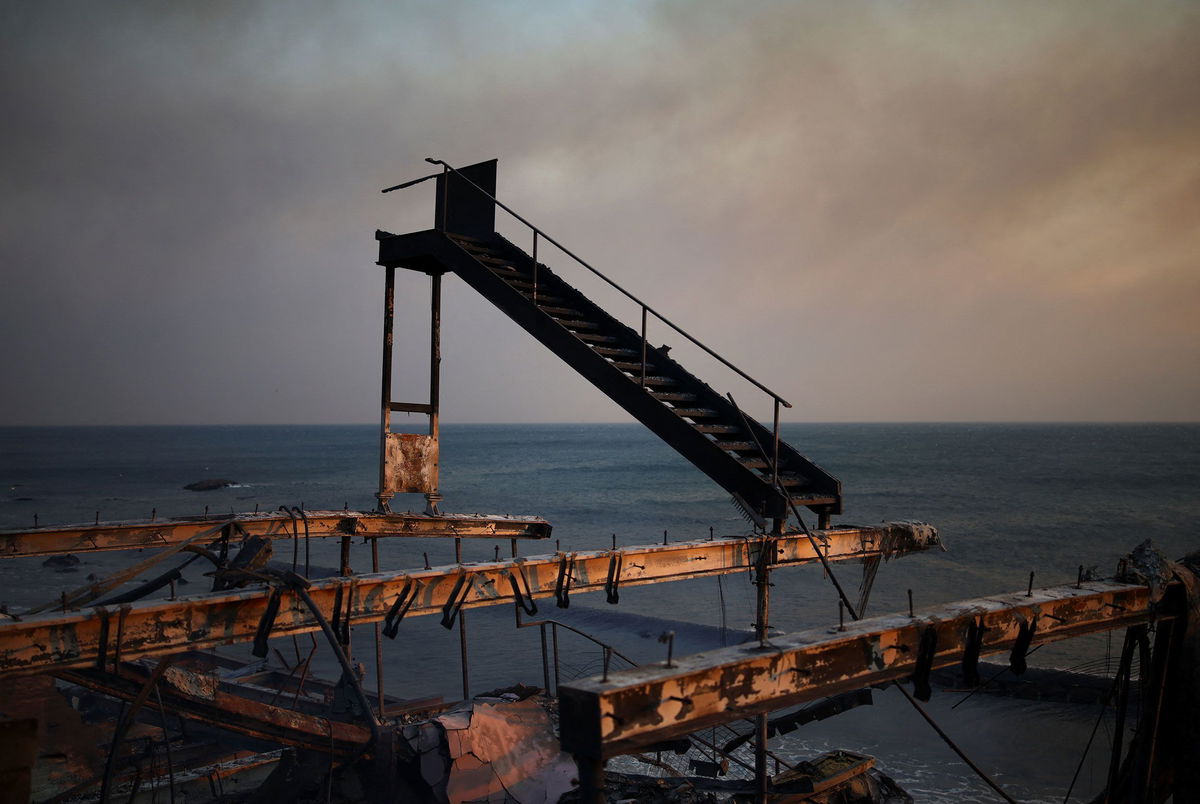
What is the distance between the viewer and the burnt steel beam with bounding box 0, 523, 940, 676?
4.70 metres

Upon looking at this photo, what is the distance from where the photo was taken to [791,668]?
12.5 feet

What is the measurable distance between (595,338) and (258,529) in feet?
15.9

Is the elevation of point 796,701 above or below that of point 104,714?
above

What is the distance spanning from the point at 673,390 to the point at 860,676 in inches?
268

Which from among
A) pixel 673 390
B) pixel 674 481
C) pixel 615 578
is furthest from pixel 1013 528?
pixel 615 578

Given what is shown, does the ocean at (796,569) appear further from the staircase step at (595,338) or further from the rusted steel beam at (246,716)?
the rusted steel beam at (246,716)

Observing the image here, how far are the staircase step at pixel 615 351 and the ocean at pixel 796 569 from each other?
3620mm

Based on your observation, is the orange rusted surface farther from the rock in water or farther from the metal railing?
the rock in water

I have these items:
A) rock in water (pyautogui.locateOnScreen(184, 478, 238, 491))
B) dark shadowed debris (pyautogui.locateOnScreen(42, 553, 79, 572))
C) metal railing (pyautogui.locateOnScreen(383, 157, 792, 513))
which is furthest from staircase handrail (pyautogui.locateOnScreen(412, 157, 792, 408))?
rock in water (pyautogui.locateOnScreen(184, 478, 238, 491))

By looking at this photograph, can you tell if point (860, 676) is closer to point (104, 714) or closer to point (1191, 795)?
point (1191, 795)

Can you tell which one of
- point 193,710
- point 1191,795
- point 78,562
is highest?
point 1191,795

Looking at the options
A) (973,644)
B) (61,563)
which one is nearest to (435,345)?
(973,644)

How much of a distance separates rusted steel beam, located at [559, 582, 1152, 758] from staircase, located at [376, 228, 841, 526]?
11.0ft

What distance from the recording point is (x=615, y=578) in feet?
24.1
